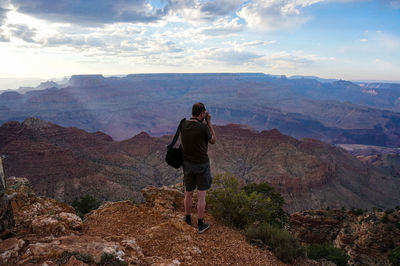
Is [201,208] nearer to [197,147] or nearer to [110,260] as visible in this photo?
[197,147]

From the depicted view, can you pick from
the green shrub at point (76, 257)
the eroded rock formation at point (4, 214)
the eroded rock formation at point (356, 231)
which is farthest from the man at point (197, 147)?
the eroded rock formation at point (356, 231)

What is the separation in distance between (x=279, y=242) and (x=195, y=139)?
278 centimetres

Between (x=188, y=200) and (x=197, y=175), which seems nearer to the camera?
(x=197, y=175)

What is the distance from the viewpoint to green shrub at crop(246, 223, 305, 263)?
4660 millimetres

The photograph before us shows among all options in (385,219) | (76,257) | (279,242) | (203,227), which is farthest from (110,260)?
(385,219)

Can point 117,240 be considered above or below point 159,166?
above

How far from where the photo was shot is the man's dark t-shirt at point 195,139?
4406 mm

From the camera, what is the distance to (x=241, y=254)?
4.34 meters

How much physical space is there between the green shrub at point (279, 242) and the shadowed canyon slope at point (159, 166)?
1246 inches

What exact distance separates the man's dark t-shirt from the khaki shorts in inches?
4.7

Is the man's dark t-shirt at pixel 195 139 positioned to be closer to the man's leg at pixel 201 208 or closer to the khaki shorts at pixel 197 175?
the khaki shorts at pixel 197 175

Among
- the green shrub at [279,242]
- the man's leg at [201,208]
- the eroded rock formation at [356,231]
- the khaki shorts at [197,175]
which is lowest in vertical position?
the eroded rock formation at [356,231]

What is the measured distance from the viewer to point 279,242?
4.92 meters

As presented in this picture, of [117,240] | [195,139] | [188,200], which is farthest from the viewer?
[188,200]
